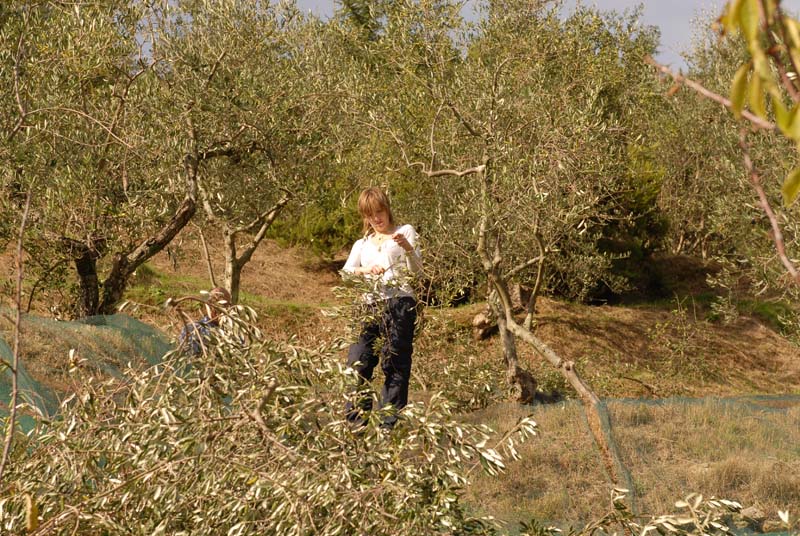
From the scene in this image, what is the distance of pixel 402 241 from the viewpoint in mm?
6625

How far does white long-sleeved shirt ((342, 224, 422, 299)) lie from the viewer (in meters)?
6.72

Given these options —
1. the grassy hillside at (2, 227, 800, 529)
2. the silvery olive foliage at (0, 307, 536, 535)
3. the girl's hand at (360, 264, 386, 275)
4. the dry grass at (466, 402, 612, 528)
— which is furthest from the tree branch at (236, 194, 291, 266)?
the silvery olive foliage at (0, 307, 536, 535)

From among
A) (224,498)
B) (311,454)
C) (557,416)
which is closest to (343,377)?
(311,454)

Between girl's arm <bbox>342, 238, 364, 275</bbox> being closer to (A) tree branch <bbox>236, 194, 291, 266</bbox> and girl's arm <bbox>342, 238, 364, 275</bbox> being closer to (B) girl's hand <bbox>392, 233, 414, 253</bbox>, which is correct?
(B) girl's hand <bbox>392, 233, 414, 253</bbox>

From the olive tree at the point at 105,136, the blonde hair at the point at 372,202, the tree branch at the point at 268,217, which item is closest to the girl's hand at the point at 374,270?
the blonde hair at the point at 372,202

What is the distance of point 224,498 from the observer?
377 cm

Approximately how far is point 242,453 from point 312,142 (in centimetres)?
756

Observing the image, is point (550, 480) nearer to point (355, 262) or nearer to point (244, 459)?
point (355, 262)

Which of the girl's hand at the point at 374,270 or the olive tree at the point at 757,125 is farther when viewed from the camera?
the girl's hand at the point at 374,270

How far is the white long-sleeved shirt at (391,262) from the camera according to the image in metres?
6.72

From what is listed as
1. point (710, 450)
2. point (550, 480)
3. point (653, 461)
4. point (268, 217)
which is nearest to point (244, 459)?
point (550, 480)

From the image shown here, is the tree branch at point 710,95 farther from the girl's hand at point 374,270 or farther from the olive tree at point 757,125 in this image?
the girl's hand at point 374,270

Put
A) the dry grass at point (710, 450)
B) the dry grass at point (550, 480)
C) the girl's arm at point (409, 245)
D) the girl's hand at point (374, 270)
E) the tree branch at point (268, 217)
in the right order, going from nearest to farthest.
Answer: the dry grass at point (550, 480)
the girl's arm at point (409, 245)
the girl's hand at point (374, 270)
the dry grass at point (710, 450)
the tree branch at point (268, 217)

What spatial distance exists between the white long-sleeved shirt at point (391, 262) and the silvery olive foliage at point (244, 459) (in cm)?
228
